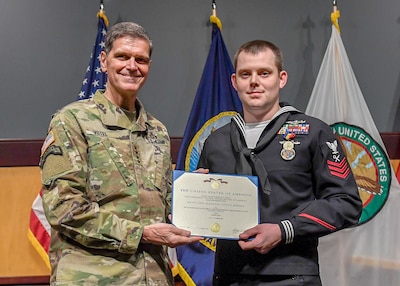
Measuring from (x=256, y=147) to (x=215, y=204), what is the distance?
241 mm

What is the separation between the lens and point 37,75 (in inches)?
127

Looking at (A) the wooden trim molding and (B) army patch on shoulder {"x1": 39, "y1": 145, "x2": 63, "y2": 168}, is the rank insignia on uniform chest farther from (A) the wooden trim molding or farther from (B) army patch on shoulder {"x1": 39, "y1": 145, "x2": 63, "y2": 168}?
(A) the wooden trim molding

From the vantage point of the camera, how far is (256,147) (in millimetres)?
1620

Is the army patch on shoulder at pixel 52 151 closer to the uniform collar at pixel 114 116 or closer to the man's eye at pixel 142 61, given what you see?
the uniform collar at pixel 114 116

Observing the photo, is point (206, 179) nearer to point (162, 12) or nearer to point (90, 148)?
point (90, 148)

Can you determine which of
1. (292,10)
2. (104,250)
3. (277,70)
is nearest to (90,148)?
(104,250)

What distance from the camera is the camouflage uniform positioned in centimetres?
144

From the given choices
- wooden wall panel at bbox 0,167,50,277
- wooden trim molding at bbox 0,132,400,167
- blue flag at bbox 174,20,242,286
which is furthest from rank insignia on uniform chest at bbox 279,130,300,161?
wooden wall panel at bbox 0,167,50,277

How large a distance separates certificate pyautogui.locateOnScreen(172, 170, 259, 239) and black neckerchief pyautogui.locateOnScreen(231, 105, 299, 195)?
0.04 metres

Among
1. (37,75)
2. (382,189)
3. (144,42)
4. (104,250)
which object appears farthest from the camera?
(37,75)

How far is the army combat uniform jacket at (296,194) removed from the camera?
1.53 metres

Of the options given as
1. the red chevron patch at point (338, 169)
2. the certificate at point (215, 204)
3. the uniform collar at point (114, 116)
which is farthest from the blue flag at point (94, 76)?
the red chevron patch at point (338, 169)

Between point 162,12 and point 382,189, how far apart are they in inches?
70.3

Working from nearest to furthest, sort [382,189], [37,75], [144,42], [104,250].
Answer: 1. [104,250]
2. [144,42]
3. [382,189]
4. [37,75]
